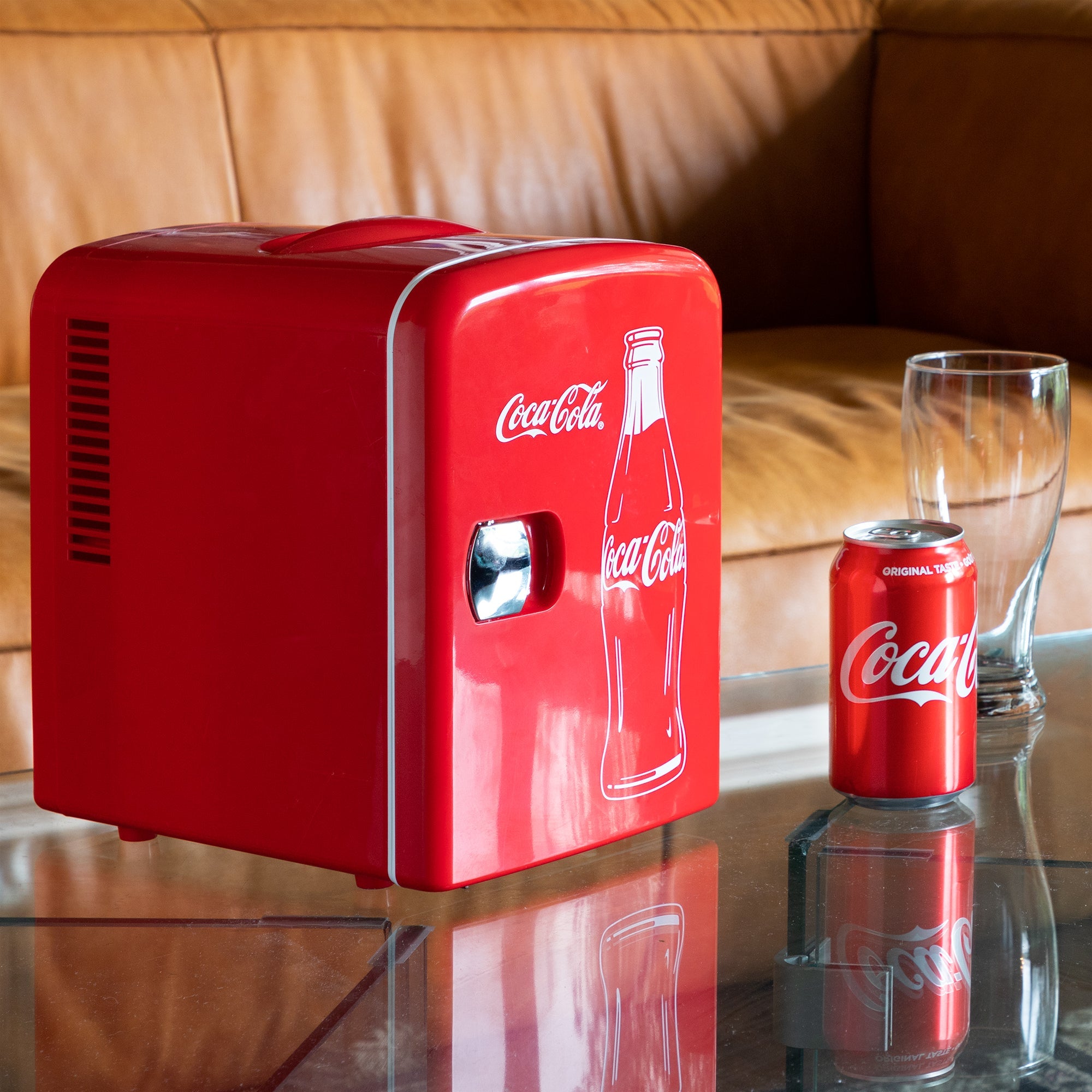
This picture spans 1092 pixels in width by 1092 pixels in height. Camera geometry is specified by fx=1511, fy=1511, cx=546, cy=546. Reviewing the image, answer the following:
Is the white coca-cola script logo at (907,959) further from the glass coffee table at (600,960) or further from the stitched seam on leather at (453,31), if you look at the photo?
the stitched seam on leather at (453,31)

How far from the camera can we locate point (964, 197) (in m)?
1.77

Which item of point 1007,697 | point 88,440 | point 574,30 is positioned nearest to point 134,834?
point 88,440

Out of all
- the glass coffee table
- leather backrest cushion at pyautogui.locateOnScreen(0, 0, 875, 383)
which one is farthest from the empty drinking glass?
leather backrest cushion at pyautogui.locateOnScreen(0, 0, 875, 383)

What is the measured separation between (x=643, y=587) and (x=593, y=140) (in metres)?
1.32

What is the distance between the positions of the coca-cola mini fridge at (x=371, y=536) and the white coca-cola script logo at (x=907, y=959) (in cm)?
10

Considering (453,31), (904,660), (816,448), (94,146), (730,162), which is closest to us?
(904,660)

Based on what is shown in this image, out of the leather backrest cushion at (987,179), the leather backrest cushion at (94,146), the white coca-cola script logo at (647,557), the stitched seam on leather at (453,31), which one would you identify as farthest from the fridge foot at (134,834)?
the leather backrest cushion at (987,179)

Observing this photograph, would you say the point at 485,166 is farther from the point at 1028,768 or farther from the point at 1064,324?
the point at 1028,768

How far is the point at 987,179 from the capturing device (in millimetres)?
1735

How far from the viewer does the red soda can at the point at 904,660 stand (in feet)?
2.12

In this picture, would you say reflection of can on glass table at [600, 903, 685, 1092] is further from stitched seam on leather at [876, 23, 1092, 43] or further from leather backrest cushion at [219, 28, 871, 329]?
stitched seam on leather at [876, 23, 1092, 43]

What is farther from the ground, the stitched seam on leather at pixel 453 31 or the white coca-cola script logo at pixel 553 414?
the stitched seam on leather at pixel 453 31

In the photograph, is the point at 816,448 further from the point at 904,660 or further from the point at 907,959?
the point at 907,959

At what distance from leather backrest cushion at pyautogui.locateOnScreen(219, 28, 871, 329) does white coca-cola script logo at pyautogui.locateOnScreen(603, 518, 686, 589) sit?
112 centimetres
